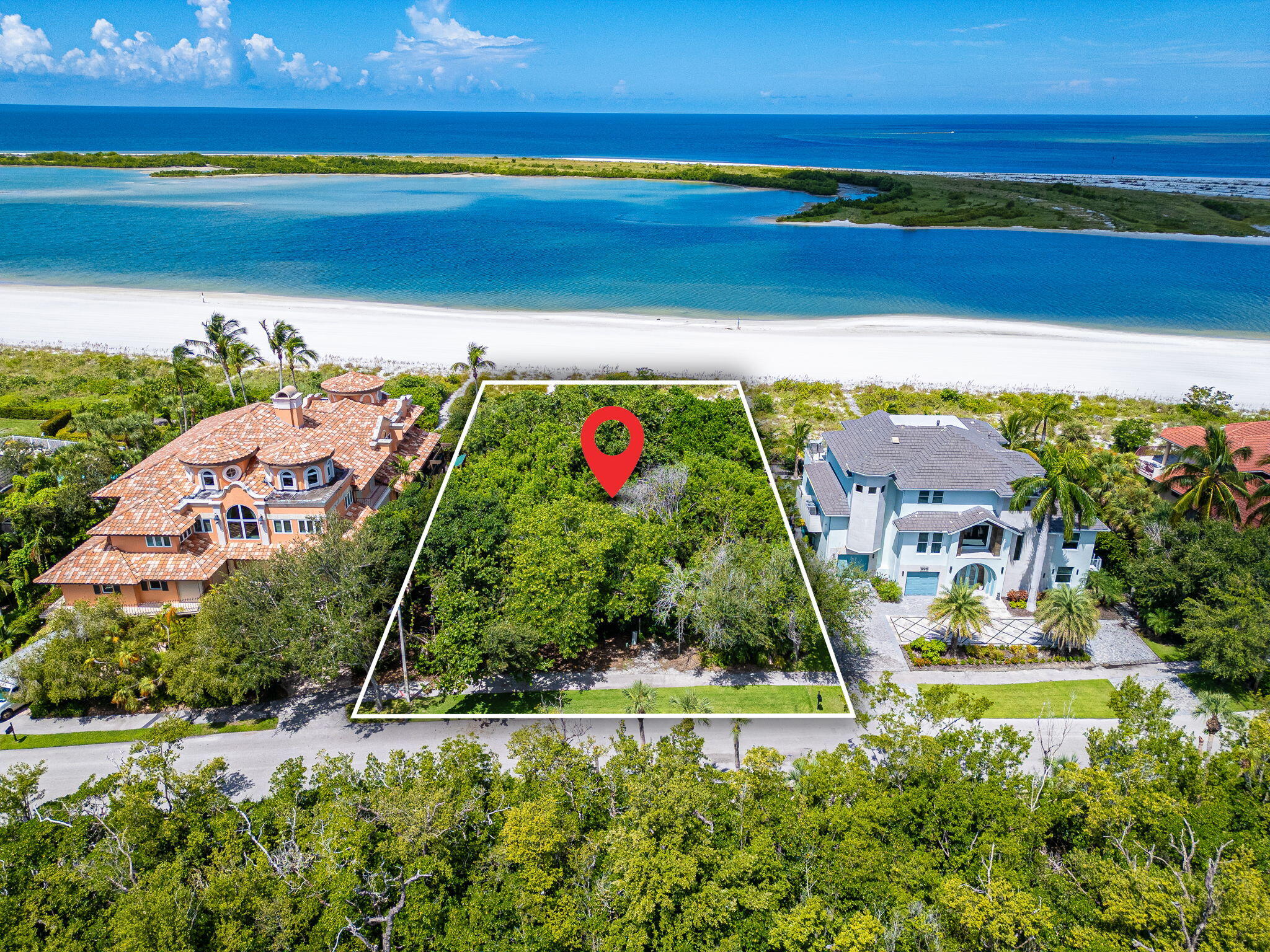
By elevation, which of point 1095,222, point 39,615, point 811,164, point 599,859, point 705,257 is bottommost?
point 39,615

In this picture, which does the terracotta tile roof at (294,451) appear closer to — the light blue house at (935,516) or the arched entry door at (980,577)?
the light blue house at (935,516)

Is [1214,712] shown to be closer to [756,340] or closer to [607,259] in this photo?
[756,340]

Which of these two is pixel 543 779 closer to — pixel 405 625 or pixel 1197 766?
pixel 405 625

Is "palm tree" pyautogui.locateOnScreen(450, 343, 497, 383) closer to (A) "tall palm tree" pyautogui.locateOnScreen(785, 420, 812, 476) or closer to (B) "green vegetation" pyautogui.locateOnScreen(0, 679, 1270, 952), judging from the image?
(A) "tall palm tree" pyautogui.locateOnScreen(785, 420, 812, 476)

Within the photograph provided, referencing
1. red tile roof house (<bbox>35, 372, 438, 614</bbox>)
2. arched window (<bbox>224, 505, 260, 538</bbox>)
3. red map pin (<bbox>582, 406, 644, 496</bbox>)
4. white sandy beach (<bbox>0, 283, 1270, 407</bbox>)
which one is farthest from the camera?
white sandy beach (<bbox>0, 283, 1270, 407</bbox>)

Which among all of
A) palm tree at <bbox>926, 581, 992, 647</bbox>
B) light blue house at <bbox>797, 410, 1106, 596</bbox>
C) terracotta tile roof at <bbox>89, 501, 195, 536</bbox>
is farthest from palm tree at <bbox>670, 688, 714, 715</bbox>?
terracotta tile roof at <bbox>89, 501, 195, 536</bbox>

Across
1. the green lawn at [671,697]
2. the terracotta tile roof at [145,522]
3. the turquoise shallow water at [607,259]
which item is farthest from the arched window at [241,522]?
the turquoise shallow water at [607,259]

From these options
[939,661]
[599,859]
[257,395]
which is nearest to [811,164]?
[257,395]
